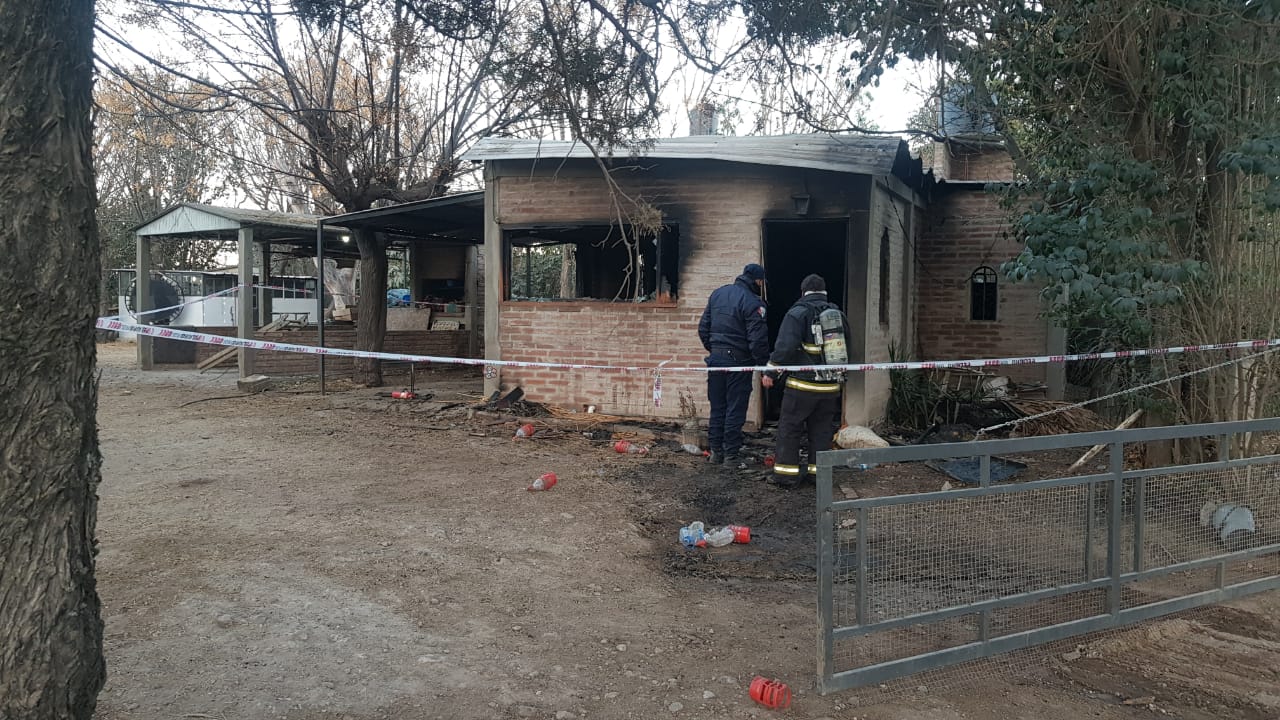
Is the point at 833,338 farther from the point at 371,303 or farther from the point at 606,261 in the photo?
the point at 371,303

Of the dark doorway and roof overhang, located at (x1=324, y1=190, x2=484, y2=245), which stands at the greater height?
roof overhang, located at (x1=324, y1=190, x2=484, y2=245)

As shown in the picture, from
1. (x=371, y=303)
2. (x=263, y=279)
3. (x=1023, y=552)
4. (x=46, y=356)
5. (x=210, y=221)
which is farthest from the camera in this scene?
(x=263, y=279)

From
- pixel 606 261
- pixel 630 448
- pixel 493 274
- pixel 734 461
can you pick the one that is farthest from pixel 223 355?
pixel 734 461

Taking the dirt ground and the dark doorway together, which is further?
the dark doorway

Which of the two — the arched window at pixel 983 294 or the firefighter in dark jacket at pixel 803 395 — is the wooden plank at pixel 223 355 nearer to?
the firefighter in dark jacket at pixel 803 395

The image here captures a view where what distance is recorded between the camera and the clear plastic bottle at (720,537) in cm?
562

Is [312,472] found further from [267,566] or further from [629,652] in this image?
[629,652]

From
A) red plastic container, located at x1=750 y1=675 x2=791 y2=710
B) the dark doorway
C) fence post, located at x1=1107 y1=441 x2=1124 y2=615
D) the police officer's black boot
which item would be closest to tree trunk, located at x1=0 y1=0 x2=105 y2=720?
red plastic container, located at x1=750 y1=675 x2=791 y2=710

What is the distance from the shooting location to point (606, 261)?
14812mm

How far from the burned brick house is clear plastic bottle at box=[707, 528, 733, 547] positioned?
3.06m

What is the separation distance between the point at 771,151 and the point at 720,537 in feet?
15.9

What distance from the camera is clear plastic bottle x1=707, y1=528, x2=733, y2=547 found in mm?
5617

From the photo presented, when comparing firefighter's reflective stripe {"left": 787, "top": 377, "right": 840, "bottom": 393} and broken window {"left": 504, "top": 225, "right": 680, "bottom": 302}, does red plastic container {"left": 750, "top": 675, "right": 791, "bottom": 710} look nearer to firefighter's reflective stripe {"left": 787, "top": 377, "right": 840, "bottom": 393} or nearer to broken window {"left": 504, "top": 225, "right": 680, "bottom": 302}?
firefighter's reflective stripe {"left": 787, "top": 377, "right": 840, "bottom": 393}

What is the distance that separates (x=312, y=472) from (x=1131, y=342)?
707cm
